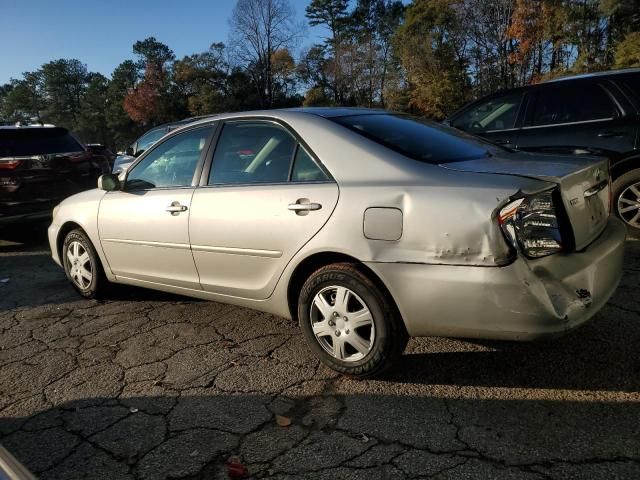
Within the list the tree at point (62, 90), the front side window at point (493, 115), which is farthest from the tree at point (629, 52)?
the tree at point (62, 90)

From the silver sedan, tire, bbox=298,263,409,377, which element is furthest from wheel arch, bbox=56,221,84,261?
tire, bbox=298,263,409,377

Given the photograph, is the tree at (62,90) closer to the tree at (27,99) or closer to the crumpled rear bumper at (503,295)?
the tree at (27,99)

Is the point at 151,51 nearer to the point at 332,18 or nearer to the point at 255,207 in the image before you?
the point at 332,18

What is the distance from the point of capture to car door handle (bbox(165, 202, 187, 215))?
11.9ft

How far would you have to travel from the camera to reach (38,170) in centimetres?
721

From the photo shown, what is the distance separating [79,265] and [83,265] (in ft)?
0.19

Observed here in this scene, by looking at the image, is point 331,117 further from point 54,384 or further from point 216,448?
point 54,384

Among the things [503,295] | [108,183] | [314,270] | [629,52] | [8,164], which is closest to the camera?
[503,295]

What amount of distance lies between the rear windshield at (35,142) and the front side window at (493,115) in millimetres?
5535

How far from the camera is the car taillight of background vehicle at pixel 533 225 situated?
92.0 inches

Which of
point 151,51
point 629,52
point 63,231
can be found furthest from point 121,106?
point 63,231

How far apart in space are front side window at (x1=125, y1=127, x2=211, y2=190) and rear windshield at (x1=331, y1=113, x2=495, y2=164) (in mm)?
1180

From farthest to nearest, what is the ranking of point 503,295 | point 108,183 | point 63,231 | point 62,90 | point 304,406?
point 62,90, point 63,231, point 108,183, point 304,406, point 503,295

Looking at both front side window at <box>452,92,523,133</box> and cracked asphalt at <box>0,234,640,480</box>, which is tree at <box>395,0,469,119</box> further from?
cracked asphalt at <box>0,234,640,480</box>
